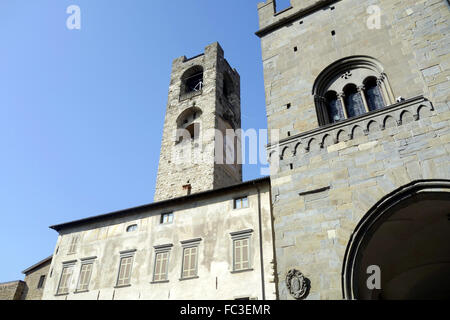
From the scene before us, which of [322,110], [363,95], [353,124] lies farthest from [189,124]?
[353,124]

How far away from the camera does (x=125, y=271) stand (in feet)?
51.7

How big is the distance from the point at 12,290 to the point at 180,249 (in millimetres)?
13341

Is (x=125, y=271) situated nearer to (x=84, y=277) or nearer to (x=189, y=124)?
(x=84, y=277)

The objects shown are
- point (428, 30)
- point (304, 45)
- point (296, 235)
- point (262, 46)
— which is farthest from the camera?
point (262, 46)

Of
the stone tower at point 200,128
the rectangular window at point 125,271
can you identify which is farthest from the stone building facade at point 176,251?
the stone tower at point 200,128

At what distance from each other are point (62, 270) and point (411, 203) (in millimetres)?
16495

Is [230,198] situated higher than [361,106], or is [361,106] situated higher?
[230,198]

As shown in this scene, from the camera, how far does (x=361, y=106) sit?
9086mm

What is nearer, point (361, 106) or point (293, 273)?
point (293, 273)

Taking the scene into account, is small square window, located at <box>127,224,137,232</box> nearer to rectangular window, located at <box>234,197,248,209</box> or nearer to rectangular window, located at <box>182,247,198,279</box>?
rectangular window, located at <box>182,247,198,279</box>

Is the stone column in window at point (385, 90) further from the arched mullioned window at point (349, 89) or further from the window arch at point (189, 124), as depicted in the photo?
the window arch at point (189, 124)
